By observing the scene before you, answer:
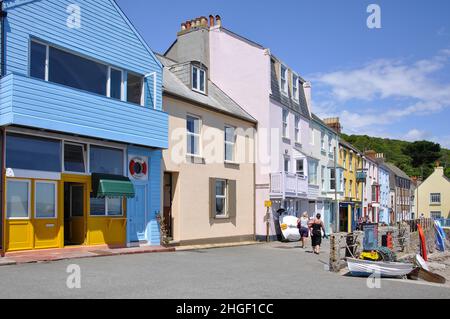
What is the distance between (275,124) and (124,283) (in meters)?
18.1

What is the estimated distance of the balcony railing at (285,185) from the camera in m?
25.8

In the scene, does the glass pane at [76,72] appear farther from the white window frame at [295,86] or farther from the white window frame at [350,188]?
the white window frame at [350,188]

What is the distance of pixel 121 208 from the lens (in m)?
16.9

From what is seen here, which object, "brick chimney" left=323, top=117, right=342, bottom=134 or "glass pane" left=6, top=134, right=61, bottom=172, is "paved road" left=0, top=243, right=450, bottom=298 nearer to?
"glass pane" left=6, top=134, right=61, bottom=172

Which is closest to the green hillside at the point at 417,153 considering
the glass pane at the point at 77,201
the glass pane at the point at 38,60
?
the glass pane at the point at 77,201

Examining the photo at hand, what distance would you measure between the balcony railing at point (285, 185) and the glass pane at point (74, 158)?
41.5 feet

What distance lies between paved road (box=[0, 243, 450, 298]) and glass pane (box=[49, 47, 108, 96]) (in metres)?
5.48

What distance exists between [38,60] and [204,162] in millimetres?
9555

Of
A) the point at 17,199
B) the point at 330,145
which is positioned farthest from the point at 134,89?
the point at 330,145

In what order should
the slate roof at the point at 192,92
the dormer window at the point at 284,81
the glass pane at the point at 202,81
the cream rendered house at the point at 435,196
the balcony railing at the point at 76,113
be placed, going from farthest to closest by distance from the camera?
the cream rendered house at the point at 435,196 < the dormer window at the point at 284,81 < the glass pane at the point at 202,81 < the slate roof at the point at 192,92 < the balcony railing at the point at 76,113

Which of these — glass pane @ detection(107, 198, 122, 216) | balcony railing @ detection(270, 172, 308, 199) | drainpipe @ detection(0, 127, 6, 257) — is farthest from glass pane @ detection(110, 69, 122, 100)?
balcony railing @ detection(270, 172, 308, 199)

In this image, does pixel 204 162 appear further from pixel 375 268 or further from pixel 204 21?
pixel 375 268

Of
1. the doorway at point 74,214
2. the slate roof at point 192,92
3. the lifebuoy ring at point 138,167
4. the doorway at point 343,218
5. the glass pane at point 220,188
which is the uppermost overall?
the slate roof at point 192,92

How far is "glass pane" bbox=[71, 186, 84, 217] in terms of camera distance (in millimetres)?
A: 15812
